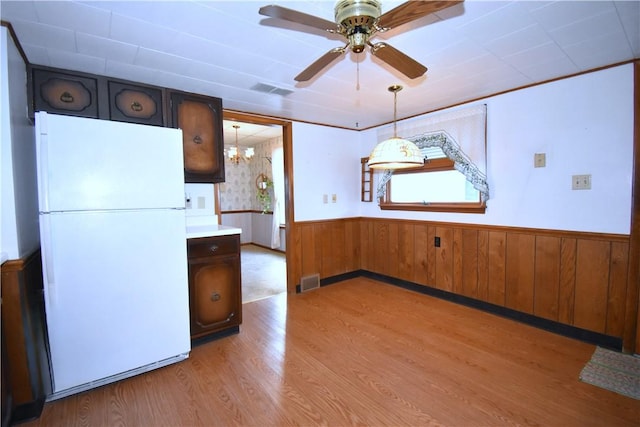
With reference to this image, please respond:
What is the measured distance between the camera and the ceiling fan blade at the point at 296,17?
1.19 metres

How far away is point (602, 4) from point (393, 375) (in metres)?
2.48

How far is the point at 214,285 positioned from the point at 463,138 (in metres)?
2.88

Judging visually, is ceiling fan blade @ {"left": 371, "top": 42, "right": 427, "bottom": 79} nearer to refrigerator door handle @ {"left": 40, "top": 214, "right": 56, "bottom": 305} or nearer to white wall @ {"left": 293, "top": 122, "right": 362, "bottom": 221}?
refrigerator door handle @ {"left": 40, "top": 214, "right": 56, "bottom": 305}

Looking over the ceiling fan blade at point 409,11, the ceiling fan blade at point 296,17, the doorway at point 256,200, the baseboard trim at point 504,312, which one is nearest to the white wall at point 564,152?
the baseboard trim at point 504,312

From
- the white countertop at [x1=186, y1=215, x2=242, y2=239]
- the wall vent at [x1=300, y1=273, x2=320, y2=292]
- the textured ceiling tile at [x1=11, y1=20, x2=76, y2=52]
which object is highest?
the textured ceiling tile at [x1=11, y1=20, x2=76, y2=52]

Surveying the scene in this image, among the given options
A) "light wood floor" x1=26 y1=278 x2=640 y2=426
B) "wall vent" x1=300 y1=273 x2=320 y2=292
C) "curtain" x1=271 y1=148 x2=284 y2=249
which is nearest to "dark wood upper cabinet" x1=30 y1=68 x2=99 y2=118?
"light wood floor" x1=26 y1=278 x2=640 y2=426

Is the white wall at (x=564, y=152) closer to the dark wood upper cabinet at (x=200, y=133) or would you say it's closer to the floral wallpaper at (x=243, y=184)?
the dark wood upper cabinet at (x=200, y=133)

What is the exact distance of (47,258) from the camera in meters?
1.75

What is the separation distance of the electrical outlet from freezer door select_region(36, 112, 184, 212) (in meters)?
3.16

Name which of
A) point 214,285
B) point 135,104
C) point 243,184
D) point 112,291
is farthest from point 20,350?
point 243,184

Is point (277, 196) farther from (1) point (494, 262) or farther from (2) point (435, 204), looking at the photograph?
(1) point (494, 262)

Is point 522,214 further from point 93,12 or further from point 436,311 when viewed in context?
point 93,12

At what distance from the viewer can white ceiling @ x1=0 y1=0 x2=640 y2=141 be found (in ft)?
5.26

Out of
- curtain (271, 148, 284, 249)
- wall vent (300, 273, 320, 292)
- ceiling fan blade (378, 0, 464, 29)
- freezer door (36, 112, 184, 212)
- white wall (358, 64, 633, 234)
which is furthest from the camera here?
curtain (271, 148, 284, 249)
